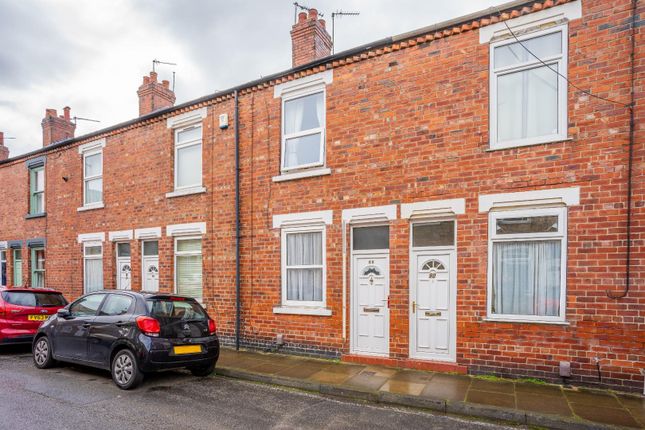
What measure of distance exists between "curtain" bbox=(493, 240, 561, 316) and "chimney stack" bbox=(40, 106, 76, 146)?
659 inches

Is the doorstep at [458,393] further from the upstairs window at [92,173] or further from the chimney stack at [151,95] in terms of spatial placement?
the chimney stack at [151,95]

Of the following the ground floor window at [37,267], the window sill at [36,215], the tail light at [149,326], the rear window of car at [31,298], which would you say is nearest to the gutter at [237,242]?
the tail light at [149,326]

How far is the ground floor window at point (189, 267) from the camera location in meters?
10.1

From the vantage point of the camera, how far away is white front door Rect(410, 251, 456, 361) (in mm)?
7035

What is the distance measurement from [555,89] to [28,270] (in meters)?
17.2

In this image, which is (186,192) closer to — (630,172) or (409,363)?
(409,363)

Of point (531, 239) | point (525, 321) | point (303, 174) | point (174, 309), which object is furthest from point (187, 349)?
point (531, 239)

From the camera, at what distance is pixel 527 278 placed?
6.54 metres

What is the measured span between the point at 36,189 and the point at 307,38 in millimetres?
12113

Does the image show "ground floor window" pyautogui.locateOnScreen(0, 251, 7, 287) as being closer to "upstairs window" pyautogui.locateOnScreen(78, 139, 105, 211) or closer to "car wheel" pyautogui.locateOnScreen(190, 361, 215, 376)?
"upstairs window" pyautogui.locateOnScreen(78, 139, 105, 211)

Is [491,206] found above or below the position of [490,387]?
above

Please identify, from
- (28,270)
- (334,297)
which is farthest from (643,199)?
(28,270)

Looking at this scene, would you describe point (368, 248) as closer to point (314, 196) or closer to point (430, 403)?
point (314, 196)

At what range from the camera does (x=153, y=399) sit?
578 centimetres
